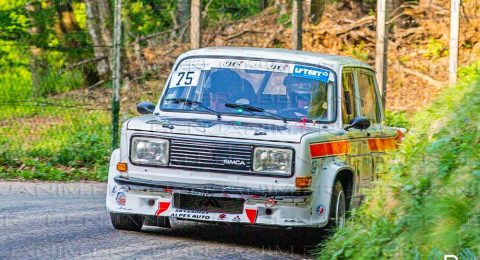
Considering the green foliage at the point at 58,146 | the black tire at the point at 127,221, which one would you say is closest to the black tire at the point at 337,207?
the black tire at the point at 127,221

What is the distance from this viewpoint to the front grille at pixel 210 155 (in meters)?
9.48

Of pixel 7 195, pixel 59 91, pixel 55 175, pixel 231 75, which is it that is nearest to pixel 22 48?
pixel 59 91

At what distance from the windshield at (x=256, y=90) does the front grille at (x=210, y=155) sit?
82 cm

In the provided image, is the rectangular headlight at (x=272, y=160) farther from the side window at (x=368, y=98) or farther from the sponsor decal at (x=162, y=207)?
the side window at (x=368, y=98)

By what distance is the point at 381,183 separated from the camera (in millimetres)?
8406

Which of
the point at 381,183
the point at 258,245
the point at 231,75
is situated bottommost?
the point at 258,245

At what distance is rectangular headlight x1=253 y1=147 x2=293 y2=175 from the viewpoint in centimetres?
941

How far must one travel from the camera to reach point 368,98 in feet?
38.4

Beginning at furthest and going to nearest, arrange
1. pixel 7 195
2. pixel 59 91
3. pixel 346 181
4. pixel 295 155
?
pixel 59 91 → pixel 7 195 → pixel 346 181 → pixel 295 155

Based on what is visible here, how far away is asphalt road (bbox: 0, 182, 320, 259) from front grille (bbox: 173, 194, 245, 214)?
0.33m

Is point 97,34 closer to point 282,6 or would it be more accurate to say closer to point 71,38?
point 71,38

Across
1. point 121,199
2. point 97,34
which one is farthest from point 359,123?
point 97,34

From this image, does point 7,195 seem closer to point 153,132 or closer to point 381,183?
point 153,132

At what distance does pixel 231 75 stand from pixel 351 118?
1.29m
